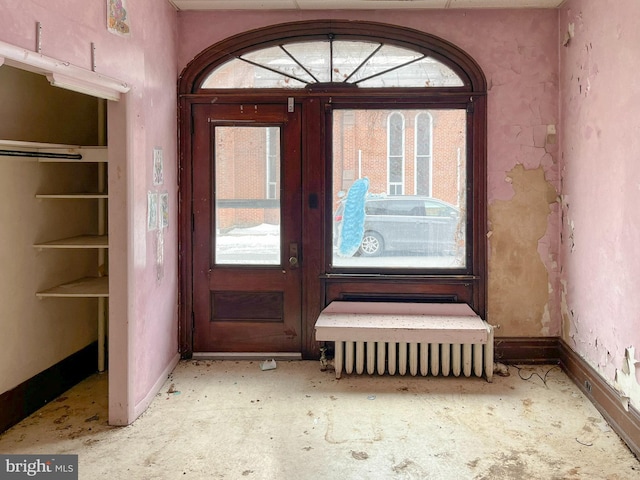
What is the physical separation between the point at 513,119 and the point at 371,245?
1555mm

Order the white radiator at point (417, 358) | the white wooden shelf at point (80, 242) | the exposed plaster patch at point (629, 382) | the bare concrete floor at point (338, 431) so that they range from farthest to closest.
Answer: the white radiator at point (417, 358)
the white wooden shelf at point (80, 242)
the exposed plaster patch at point (629, 382)
the bare concrete floor at point (338, 431)

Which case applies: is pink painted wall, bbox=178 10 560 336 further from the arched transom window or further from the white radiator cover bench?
the white radiator cover bench

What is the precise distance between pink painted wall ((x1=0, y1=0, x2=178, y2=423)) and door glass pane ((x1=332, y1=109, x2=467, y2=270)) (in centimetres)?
146

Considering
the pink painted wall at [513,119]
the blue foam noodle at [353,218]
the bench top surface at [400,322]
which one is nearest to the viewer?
the bench top surface at [400,322]

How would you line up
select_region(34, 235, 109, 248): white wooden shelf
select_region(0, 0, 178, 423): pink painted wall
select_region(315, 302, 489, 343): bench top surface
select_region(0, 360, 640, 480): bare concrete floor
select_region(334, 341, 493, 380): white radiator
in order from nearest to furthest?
select_region(0, 0, 178, 423): pink painted wall < select_region(0, 360, 640, 480): bare concrete floor < select_region(34, 235, 109, 248): white wooden shelf < select_region(315, 302, 489, 343): bench top surface < select_region(334, 341, 493, 380): white radiator

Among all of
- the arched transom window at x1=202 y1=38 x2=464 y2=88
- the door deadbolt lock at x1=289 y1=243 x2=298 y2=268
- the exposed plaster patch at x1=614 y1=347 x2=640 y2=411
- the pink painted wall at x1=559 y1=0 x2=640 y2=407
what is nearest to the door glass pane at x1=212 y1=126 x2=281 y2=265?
the door deadbolt lock at x1=289 y1=243 x2=298 y2=268

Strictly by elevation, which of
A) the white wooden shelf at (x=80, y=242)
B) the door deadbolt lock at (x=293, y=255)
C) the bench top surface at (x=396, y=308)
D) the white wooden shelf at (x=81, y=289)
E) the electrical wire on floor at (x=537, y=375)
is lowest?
the electrical wire on floor at (x=537, y=375)

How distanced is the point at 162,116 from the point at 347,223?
1.69 meters

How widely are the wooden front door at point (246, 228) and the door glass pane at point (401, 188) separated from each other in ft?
1.39

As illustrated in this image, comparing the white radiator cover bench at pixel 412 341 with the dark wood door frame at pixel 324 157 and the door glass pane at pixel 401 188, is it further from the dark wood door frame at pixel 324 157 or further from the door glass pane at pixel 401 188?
the door glass pane at pixel 401 188

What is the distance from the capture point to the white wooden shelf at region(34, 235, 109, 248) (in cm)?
336

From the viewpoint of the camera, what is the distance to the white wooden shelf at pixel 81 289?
134 inches

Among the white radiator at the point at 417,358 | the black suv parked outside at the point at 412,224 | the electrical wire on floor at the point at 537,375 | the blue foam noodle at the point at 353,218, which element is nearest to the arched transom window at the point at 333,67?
the blue foam noodle at the point at 353,218

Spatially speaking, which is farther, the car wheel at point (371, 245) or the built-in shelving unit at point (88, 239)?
the car wheel at point (371, 245)
